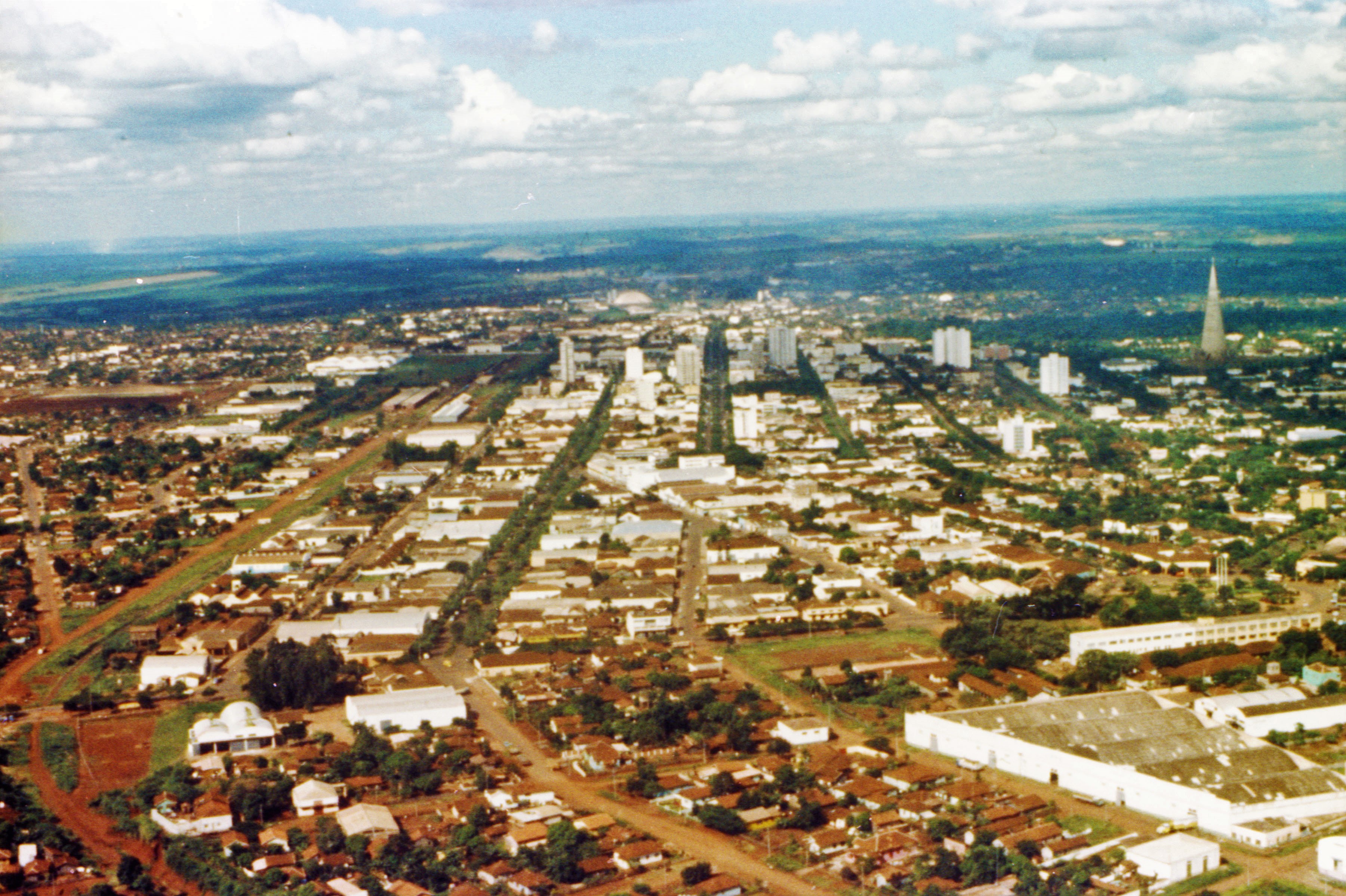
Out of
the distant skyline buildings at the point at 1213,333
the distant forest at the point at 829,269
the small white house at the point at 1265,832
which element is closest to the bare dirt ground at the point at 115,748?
the small white house at the point at 1265,832

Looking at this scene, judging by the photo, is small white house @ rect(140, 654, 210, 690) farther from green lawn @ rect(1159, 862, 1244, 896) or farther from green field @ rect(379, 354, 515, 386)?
green field @ rect(379, 354, 515, 386)

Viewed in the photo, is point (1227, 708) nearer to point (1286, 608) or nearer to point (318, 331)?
point (1286, 608)

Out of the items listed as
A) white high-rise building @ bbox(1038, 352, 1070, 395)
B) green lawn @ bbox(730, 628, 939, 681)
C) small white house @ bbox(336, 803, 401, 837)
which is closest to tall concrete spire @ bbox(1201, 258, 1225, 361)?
white high-rise building @ bbox(1038, 352, 1070, 395)

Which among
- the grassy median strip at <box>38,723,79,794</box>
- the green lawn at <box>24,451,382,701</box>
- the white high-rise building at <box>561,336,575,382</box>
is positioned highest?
the white high-rise building at <box>561,336,575,382</box>

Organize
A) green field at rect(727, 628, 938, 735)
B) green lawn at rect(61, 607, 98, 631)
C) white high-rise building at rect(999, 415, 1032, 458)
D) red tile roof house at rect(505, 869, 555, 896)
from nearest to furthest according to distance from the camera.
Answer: red tile roof house at rect(505, 869, 555, 896), green field at rect(727, 628, 938, 735), green lawn at rect(61, 607, 98, 631), white high-rise building at rect(999, 415, 1032, 458)

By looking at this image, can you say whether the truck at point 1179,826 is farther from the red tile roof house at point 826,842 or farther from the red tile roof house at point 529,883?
the red tile roof house at point 529,883

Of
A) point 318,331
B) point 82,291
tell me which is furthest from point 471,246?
point 318,331

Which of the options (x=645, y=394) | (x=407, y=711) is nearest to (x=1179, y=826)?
(x=407, y=711)
